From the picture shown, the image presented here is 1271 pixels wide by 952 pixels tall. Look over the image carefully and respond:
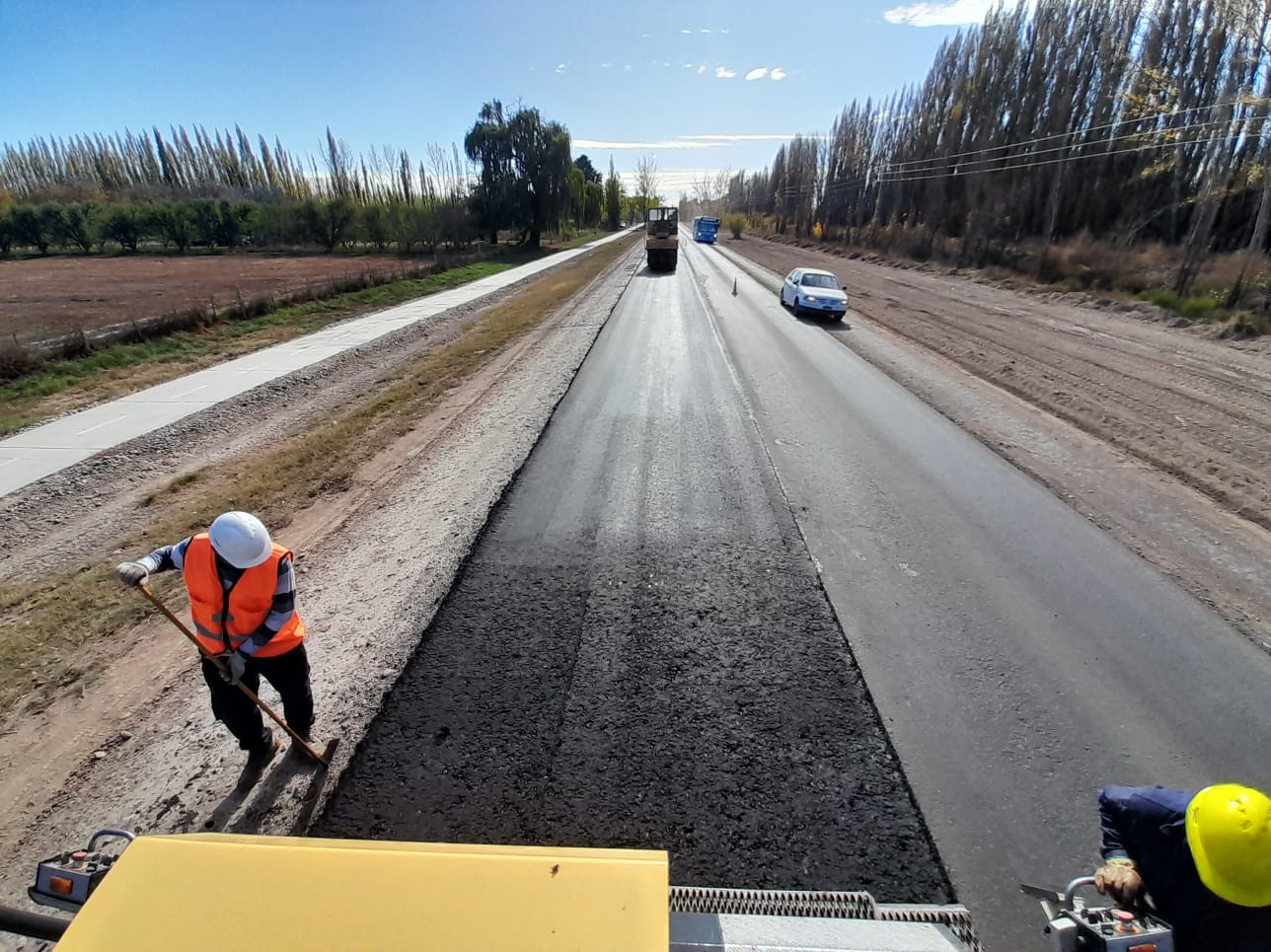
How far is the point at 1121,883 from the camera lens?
8.35 ft

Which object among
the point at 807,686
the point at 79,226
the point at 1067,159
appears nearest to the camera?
the point at 807,686

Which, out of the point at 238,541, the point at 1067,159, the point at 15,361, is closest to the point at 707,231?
the point at 1067,159

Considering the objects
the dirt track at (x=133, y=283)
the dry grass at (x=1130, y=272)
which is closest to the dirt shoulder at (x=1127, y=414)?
the dry grass at (x=1130, y=272)

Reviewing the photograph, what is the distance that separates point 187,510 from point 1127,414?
47.1 ft

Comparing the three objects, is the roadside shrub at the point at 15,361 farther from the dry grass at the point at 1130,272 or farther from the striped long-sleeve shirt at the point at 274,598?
the dry grass at the point at 1130,272

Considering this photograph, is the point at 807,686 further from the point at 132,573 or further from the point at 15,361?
the point at 15,361

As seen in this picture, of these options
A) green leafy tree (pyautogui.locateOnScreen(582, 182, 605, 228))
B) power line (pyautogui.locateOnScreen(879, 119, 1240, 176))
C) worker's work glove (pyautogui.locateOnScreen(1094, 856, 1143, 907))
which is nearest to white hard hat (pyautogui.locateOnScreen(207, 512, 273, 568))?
worker's work glove (pyautogui.locateOnScreen(1094, 856, 1143, 907))

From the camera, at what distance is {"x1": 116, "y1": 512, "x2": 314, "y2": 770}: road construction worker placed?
3.40 m

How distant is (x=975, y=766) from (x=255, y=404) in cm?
1295

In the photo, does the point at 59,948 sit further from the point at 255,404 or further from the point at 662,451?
the point at 255,404

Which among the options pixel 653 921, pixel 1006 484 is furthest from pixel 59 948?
pixel 1006 484

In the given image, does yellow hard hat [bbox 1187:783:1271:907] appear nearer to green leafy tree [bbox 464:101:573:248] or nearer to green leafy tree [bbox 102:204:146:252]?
green leafy tree [bbox 464:101:573:248]

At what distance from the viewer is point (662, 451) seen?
890 cm

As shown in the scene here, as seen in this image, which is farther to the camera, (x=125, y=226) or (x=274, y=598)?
(x=125, y=226)
